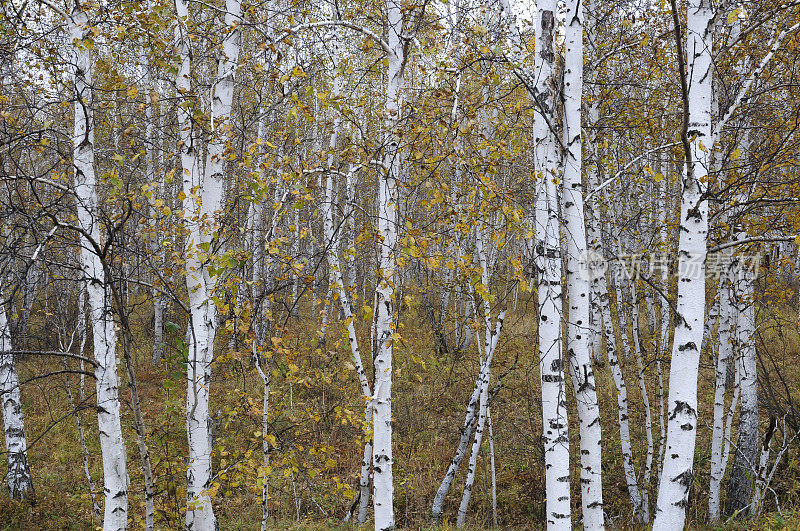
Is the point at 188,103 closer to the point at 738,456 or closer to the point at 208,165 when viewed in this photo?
the point at 208,165

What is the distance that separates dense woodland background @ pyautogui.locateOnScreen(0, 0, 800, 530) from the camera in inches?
153

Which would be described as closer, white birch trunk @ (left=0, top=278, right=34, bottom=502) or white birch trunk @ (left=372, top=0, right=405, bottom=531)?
white birch trunk @ (left=372, top=0, right=405, bottom=531)

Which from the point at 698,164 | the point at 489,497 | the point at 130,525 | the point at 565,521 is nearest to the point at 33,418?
the point at 130,525

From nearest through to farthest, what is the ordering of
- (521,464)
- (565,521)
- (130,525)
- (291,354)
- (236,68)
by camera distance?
(565,521), (236,68), (291,354), (130,525), (521,464)

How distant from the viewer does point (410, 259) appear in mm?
4914

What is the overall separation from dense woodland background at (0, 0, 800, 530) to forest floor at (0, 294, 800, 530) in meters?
0.07

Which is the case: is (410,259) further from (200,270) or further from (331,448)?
(331,448)

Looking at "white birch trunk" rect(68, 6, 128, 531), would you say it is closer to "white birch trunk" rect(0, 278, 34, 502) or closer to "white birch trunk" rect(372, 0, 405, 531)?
"white birch trunk" rect(372, 0, 405, 531)

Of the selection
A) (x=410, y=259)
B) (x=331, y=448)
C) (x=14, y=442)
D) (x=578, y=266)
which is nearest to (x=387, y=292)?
(x=410, y=259)

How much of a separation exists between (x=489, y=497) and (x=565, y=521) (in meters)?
4.54

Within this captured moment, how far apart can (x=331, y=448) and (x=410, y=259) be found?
2.64 metres

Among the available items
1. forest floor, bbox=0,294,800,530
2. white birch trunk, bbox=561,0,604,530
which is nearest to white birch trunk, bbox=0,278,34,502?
forest floor, bbox=0,294,800,530

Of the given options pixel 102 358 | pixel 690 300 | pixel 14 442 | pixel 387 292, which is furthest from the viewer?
pixel 14 442

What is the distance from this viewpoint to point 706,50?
13.1 feet
